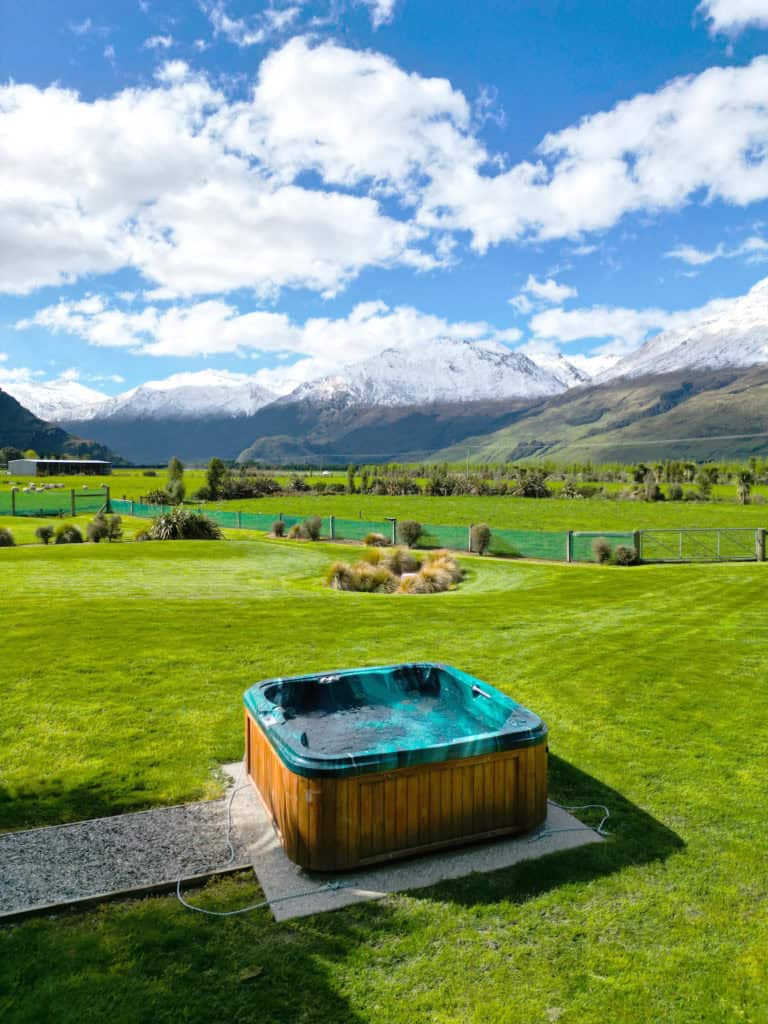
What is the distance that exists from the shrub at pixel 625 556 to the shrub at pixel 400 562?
8654mm

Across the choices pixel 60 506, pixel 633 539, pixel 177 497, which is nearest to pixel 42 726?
pixel 633 539

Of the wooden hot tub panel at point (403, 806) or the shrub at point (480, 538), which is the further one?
the shrub at point (480, 538)

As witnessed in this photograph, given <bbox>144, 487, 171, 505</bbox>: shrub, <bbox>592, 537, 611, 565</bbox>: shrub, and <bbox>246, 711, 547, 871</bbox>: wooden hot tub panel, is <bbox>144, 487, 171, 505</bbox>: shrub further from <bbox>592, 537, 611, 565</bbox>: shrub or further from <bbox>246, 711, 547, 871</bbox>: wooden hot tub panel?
<bbox>246, 711, 547, 871</bbox>: wooden hot tub panel

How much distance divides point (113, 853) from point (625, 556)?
23872mm

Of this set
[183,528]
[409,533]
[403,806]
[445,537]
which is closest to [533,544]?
[445,537]

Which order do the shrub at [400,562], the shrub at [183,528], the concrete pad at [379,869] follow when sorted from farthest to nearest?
the shrub at [183,528] < the shrub at [400,562] < the concrete pad at [379,869]

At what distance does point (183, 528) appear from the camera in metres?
31.9

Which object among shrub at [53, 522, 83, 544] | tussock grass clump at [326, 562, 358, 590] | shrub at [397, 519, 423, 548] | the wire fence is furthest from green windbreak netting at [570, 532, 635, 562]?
shrub at [53, 522, 83, 544]

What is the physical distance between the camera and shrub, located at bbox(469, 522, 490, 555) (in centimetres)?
2925

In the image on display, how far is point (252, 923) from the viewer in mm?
4418

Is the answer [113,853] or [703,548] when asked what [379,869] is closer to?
[113,853]

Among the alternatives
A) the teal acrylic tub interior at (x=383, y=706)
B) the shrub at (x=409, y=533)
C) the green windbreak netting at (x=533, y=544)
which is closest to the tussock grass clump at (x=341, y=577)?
the green windbreak netting at (x=533, y=544)

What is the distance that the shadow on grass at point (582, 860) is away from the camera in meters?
4.79

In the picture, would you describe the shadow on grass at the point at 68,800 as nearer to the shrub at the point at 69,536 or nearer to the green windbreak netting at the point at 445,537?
the green windbreak netting at the point at 445,537
